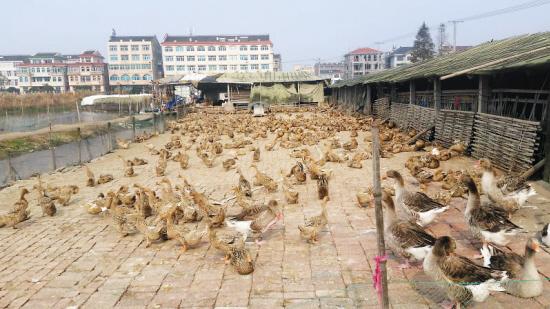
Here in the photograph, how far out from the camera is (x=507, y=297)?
4.96m

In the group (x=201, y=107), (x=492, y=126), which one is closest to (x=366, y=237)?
(x=492, y=126)

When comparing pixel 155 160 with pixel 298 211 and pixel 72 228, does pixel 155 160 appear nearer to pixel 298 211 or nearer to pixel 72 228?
pixel 72 228

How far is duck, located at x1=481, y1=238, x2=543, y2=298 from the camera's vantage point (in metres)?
4.73

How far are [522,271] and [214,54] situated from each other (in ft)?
314

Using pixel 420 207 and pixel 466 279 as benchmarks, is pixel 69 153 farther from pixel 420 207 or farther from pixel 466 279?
pixel 466 279

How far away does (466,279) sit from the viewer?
4.54 metres

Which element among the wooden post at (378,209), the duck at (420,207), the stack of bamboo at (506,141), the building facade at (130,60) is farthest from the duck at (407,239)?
the building facade at (130,60)

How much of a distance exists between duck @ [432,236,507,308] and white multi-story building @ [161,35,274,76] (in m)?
92.8

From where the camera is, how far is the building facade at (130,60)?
96.4 metres

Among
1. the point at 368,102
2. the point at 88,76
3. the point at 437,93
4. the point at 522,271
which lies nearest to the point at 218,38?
the point at 88,76

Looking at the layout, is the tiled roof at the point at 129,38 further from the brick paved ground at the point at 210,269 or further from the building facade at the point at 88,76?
the brick paved ground at the point at 210,269

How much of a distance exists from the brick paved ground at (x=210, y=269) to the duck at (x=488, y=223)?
48cm

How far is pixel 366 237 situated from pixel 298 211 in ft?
7.15

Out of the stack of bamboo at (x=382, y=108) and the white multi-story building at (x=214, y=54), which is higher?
the white multi-story building at (x=214, y=54)
